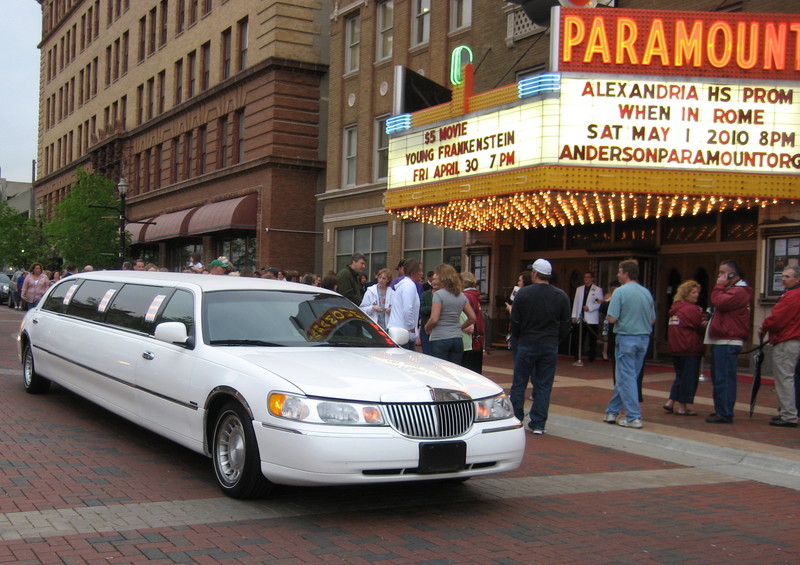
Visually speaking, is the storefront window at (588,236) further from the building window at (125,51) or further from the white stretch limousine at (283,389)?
the building window at (125,51)

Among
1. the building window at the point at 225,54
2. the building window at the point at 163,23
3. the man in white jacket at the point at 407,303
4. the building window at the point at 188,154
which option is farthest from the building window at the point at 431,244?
the building window at the point at 163,23

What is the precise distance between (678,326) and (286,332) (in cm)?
570

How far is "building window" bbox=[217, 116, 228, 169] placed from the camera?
33.9 m

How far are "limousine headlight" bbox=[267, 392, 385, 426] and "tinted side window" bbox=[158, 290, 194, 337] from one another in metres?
1.61

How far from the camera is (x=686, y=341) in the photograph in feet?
34.3

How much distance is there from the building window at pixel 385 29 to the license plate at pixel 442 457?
817 inches

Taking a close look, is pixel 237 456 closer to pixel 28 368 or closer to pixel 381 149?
pixel 28 368

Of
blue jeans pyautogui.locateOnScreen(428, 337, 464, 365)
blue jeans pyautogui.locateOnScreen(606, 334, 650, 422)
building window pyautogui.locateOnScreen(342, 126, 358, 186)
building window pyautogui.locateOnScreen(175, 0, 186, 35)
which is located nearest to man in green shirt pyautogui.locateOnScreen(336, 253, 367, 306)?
blue jeans pyautogui.locateOnScreen(428, 337, 464, 365)

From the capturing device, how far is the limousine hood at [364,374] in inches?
219

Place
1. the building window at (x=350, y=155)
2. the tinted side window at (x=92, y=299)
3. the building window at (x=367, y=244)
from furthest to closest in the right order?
the building window at (x=350, y=155) < the building window at (x=367, y=244) < the tinted side window at (x=92, y=299)

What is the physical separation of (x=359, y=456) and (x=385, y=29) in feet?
71.2

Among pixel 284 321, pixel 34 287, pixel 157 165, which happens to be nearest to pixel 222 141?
pixel 157 165

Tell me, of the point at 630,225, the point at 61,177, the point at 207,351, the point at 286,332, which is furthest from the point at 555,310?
the point at 61,177

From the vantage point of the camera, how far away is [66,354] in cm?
897
